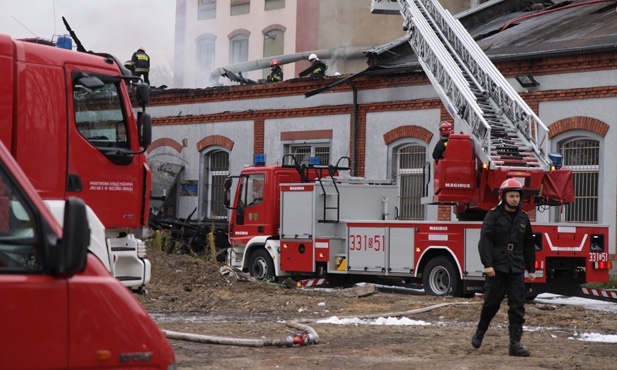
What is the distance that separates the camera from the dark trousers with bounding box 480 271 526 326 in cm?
1030

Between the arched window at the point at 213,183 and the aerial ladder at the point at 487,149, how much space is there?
405 inches

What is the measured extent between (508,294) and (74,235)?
22.9 ft

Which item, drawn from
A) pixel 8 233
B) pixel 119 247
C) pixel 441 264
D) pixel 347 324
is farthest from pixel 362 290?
pixel 8 233

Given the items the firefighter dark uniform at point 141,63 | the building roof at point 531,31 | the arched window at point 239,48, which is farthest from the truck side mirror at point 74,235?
the arched window at point 239,48

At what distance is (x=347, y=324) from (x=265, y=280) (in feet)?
23.4

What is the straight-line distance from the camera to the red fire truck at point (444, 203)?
1692cm

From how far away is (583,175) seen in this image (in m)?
21.9

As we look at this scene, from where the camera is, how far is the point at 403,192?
84.3ft

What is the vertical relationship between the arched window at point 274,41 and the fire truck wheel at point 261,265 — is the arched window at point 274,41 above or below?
above

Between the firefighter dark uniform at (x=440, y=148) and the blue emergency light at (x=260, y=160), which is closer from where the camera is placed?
the firefighter dark uniform at (x=440, y=148)

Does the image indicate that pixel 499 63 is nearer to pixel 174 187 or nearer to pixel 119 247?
pixel 174 187

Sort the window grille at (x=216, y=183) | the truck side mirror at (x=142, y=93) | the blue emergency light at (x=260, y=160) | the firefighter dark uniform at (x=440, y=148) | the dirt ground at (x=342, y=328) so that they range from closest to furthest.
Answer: the dirt ground at (x=342, y=328) < the truck side mirror at (x=142, y=93) < the firefighter dark uniform at (x=440, y=148) < the blue emergency light at (x=260, y=160) < the window grille at (x=216, y=183)

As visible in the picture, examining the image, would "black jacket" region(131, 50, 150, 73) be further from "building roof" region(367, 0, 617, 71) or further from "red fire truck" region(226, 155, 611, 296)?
"red fire truck" region(226, 155, 611, 296)

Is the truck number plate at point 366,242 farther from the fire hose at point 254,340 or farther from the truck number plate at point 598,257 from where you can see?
the fire hose at point 254,340
